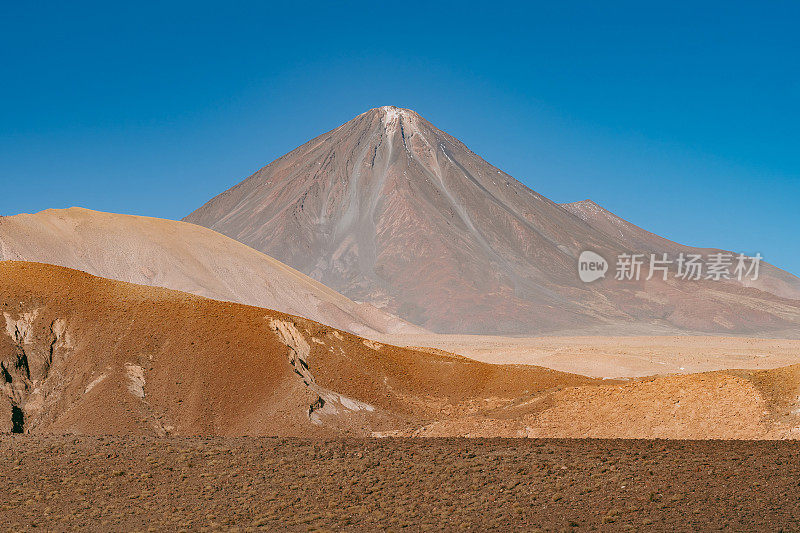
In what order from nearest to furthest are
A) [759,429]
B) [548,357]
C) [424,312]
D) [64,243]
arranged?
1. [759,429]
2. [548,357]
3. [64,243]
4. [424,312]

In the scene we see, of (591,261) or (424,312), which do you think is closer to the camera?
(424,312)

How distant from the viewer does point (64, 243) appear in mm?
55000

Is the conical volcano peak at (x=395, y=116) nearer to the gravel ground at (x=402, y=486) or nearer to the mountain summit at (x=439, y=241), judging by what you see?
the mountain summit at (x=439, y=241)

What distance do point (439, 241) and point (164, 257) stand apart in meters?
67.8

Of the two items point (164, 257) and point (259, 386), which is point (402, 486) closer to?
point (259, 386)

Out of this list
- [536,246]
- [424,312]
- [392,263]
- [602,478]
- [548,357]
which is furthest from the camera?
[536,246]

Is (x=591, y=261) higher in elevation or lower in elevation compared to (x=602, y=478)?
higher

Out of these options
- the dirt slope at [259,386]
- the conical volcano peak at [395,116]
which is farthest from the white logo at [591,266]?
the dirt slope at [259,386]

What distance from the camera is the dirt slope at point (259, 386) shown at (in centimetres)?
1927

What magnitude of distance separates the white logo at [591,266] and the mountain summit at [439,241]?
170 cm

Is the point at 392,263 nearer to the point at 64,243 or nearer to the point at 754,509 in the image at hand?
the point at 64,243

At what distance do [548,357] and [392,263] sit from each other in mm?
72023

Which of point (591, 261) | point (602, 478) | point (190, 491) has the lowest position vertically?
point (190, 491)

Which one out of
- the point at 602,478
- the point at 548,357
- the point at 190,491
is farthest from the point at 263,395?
the point at 548,357
